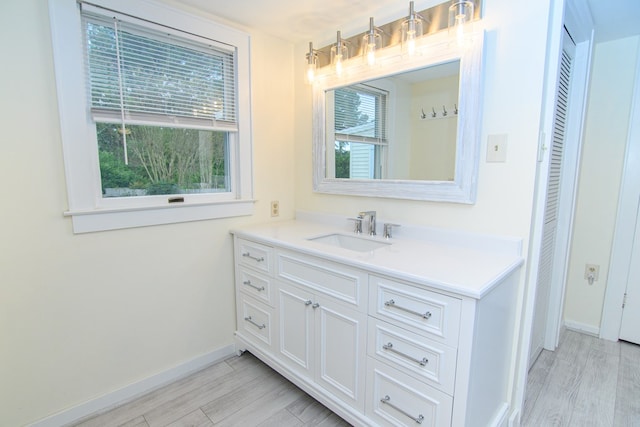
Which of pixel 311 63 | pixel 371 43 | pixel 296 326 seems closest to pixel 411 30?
pixel 371 43

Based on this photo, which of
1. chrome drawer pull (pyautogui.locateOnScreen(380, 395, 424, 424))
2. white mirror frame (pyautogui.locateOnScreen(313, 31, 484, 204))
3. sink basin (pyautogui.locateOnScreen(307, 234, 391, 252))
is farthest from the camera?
sink basin (pyautogui.locateOnScreen(307, 234, 391, 252))

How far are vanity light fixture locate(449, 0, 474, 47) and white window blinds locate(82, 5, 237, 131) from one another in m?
1.28

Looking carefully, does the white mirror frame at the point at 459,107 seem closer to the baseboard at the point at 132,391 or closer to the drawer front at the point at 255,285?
the drawer front at the point at 255,285

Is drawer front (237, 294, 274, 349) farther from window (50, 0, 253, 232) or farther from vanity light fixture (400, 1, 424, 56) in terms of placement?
vanity light fixture (400, 1, 424, 56)

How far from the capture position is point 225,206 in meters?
2.05

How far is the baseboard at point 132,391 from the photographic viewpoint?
157cm

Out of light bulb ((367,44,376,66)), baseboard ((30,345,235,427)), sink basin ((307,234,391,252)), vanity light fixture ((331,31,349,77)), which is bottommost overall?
baseboard ((30,345,235,427))

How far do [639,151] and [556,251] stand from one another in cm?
86

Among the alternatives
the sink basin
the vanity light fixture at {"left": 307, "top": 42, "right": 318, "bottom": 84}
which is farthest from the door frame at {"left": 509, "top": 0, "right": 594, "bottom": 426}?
the vanity light fixture at {"left": 307, "top": 42, "right": 318, "bottom": 84}

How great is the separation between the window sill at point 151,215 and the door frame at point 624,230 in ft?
8.37

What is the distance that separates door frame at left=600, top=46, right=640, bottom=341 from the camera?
2.09 metres

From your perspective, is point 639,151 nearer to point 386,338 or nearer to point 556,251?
point 556,251

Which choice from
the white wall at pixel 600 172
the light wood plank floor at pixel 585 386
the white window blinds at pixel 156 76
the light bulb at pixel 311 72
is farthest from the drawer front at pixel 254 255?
the white wall at pixel 600 172

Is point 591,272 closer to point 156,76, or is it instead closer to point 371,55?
point 371,55
